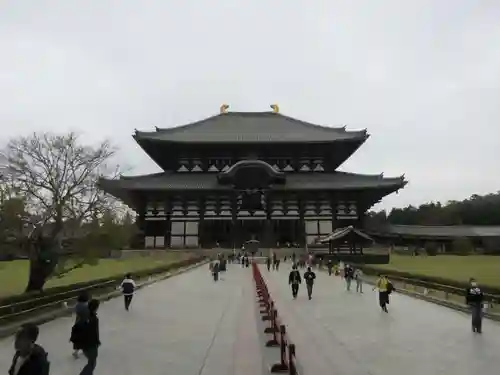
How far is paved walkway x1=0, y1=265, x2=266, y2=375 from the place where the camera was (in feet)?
33.2

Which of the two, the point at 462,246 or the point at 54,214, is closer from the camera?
the point at 54,214

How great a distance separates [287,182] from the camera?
63.8 m

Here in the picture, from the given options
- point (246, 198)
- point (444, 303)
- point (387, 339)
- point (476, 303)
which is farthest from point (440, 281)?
point (246, 198)

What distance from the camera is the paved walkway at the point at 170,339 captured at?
1012 cm

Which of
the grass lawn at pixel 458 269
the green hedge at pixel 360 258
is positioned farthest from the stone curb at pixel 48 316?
the green hedge at pixel 360 258

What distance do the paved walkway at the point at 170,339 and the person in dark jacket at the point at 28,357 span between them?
183 inches

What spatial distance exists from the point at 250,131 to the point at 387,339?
60615mm

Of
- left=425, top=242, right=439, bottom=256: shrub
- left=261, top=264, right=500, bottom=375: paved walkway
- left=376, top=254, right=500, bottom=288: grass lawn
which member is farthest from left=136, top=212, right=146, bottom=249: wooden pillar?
left=261, top=264, right=500, bottom=375: paved walkway

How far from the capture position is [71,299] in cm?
2008

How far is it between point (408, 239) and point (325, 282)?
38.8 meters

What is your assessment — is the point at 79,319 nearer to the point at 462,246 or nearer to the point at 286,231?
the point at 286,231

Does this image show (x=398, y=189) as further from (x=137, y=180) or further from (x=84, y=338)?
(x=84, y=338)

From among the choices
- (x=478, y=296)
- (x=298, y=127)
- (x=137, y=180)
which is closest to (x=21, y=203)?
(x=478, y=296)

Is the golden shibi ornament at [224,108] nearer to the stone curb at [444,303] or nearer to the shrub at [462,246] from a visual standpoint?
the shrub at [462,246]
